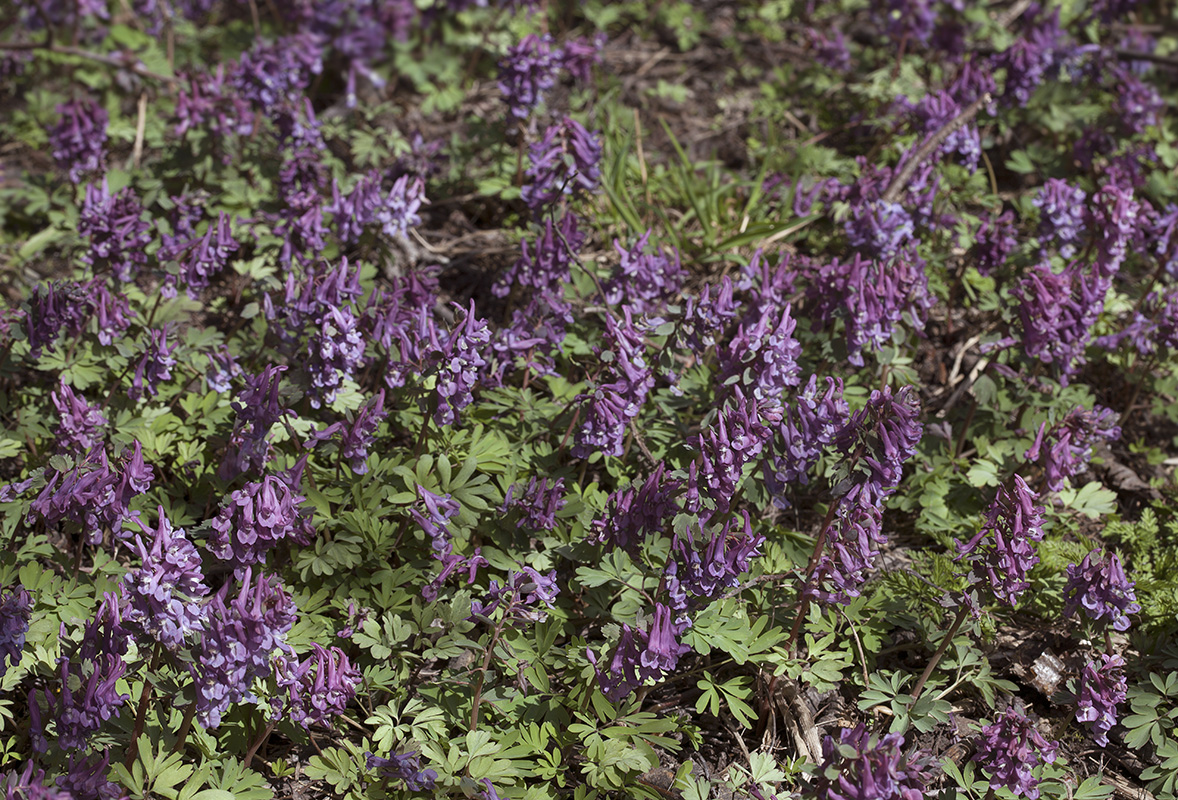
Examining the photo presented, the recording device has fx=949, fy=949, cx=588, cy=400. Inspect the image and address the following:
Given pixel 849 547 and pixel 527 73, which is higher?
pixel 527 73

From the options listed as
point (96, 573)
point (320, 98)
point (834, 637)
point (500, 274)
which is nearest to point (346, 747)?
point (96, 573)

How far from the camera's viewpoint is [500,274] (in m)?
6.19

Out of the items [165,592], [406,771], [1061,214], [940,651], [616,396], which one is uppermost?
[1061,214]

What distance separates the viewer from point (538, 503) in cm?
400

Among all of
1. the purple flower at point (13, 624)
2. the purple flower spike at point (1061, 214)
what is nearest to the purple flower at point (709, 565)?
the purple flower at point (13, 624)

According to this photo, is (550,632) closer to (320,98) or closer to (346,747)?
(346,747)

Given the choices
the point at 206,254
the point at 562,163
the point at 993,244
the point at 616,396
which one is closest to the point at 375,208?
the point at 206,254

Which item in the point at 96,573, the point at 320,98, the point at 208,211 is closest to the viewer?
the point at 96,573

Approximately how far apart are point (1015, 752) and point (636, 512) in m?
1.61

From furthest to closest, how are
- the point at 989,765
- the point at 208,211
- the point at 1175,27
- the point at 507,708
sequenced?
the point at 1175,27 → the point at 208,211 → the point at 507,708 → the point at 989,765

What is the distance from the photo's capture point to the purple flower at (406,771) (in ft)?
10.9

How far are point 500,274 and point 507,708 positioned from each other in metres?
3.22

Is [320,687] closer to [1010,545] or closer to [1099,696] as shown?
[1010,545]

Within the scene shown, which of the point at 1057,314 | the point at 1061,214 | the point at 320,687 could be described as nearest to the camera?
the point at 320,687
